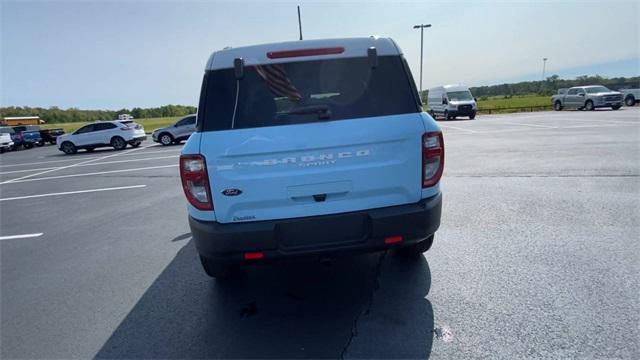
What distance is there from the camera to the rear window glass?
2.54m

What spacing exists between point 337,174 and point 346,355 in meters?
1.24

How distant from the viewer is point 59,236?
547cm

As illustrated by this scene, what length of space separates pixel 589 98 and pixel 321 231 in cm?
3111

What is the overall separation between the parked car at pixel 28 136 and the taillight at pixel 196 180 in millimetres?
32443

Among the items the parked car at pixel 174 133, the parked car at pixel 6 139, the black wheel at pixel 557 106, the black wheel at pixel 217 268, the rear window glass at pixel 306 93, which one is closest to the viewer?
the rear window glass at pixel 306 93

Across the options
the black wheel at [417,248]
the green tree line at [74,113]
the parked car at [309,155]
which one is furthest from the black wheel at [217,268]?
the green tree line at [74,113]

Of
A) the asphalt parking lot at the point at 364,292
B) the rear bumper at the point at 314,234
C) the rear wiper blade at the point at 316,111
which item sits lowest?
the asphalt parking lot at the point at 364,292

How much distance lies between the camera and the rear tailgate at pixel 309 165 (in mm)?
2438

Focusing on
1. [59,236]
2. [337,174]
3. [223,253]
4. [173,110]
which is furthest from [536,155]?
[173,110]

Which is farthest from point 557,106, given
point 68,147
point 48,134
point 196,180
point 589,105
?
point 48,134

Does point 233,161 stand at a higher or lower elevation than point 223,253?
higher

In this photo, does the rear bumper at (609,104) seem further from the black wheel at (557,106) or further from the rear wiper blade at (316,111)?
the rear wiper blade at (316,111)

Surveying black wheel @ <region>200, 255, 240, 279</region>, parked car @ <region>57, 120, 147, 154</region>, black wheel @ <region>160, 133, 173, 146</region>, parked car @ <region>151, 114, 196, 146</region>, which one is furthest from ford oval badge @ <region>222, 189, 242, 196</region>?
parked car @ <region>57, 120, 147, 154</region>

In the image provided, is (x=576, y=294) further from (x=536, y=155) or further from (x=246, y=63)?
(x=536, y=155)
